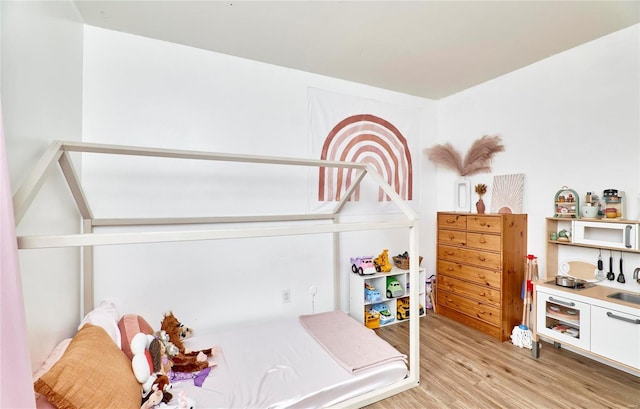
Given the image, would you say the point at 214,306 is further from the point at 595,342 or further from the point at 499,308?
the point at 595,342

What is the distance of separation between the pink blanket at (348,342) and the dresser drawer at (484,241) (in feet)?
4.50

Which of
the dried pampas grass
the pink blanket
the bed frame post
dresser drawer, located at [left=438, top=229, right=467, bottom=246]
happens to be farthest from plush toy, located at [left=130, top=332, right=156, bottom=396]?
the dried pampas grass

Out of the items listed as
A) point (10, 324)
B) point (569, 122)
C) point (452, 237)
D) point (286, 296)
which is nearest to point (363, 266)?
point (286, 296)

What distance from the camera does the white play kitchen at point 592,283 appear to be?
1.88m

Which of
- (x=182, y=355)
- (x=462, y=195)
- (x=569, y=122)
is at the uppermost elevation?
(x=569, y=122)

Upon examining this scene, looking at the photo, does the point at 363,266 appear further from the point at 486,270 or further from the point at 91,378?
the point at 91,378

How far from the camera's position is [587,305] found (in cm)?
201

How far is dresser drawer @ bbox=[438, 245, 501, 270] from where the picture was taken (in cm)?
268

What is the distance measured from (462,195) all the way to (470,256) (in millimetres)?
766

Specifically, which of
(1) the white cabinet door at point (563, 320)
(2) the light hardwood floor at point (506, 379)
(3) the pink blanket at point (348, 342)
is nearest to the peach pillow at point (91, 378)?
(3) the pink blanket at point (348, 342)

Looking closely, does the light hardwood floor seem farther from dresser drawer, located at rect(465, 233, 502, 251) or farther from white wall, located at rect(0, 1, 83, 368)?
white wall, located at rect(0, 1, 83, 368)

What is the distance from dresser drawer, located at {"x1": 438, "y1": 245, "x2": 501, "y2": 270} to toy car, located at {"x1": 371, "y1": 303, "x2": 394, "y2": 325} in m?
0.89

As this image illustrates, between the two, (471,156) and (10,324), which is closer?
(10,324)

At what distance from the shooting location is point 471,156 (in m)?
3.19
